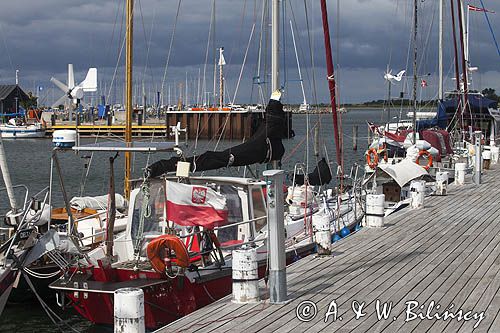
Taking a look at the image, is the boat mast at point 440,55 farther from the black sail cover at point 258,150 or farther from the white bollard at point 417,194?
the black sail cover at point 258,150

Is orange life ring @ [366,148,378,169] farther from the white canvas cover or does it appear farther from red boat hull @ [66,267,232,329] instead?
red boat hull @ [66,267,232,329]

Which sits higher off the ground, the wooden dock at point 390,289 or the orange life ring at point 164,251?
the orange life ring at point 164,251

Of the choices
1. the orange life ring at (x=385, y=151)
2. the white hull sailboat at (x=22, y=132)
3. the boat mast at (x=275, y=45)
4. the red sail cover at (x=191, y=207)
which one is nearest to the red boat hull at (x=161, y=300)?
the red sail cover at (x=191, y=207)

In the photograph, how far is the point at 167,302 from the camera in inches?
461

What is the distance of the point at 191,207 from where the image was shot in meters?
12.2

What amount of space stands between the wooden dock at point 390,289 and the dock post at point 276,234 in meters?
0.24

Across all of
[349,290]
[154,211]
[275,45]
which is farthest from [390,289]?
[275,45]

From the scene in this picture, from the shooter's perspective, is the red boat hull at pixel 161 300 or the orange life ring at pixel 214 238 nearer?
the red boat hull at pixel 161 300

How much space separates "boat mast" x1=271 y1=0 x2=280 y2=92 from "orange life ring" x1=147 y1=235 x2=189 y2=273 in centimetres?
571

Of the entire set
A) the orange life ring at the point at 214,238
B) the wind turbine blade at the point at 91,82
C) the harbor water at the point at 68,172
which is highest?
the wind turbine blade at the point at 91,82

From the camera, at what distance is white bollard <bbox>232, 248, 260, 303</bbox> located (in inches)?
375

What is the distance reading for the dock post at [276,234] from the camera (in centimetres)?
938

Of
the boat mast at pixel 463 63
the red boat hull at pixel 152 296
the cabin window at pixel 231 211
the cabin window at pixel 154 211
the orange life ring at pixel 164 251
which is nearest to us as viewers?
the orange life ring at pixel 164 251

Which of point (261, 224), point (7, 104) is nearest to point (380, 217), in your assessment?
point (261, 224)
